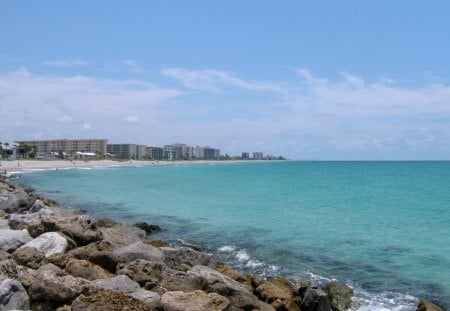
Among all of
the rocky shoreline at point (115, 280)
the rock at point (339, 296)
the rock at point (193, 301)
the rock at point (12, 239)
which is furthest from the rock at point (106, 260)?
the rock at point (339, 296)

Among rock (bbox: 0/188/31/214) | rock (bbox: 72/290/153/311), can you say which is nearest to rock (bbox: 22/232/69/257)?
rock (bbox: 72/290/153/311)

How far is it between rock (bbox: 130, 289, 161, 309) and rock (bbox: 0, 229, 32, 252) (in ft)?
12.5

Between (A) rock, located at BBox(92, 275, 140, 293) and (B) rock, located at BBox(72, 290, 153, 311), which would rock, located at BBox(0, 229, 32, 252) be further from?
(B) rock, located at BBox(72, 290, 153, 311)

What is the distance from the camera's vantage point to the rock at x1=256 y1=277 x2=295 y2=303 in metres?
9.36

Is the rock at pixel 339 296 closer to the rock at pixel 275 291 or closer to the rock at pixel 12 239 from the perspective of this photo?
the rock at pixel 275 291

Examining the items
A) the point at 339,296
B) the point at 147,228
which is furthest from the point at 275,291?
the point at 147,228

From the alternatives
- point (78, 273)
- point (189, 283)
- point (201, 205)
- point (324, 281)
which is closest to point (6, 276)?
point (78, 273)

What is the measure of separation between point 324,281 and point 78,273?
21.1 ft

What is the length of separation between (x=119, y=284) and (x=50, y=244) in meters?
2.83

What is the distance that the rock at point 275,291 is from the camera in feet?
30.7

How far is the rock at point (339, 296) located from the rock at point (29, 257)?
5878 mm

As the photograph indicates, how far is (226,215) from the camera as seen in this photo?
84.0ft

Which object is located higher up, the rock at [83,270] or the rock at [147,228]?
the rock at [83,270]

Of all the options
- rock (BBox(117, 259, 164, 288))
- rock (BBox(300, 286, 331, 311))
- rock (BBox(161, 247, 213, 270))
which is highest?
rock (BBox(117, 259, 164, 288))
